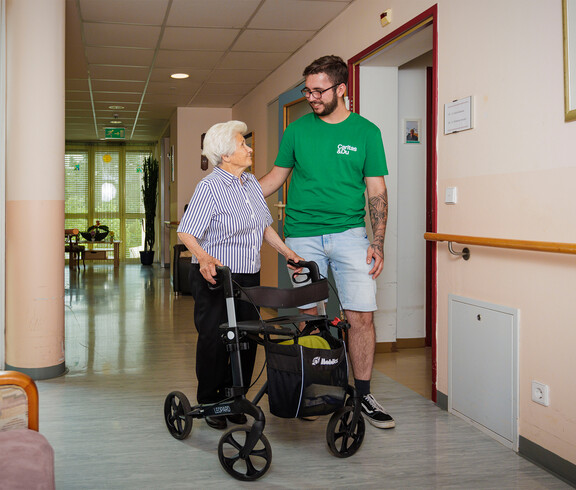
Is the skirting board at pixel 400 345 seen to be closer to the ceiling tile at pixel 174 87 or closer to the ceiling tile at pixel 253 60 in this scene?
the ceiling tile at pixel 253 60

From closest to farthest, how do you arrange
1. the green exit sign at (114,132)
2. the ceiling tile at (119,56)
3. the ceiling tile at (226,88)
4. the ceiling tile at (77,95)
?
1. the ceiling tile at (119,56)
2. the ceiling tile at (226,88)
3. the ceiling tile at (77,95)
4. the green exit sign at (114,132)

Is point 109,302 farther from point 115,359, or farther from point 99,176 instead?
point 99,176

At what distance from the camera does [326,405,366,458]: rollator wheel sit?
2508 millimetres

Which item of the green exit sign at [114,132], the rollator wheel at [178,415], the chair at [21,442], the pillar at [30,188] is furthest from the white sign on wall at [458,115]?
the green exit sign at [114,132]

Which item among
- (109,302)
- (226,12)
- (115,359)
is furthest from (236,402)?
(109,302)

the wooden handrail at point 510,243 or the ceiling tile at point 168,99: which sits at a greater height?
the ceiling tile at point 168,99

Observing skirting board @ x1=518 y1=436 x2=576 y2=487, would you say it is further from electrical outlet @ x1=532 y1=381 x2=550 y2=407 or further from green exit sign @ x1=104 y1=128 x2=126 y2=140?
green exit sign @ x1=104 y1=128 x2=126 y2=140

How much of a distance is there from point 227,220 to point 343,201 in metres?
0.62

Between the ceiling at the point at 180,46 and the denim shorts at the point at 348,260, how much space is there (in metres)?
A: 2.24

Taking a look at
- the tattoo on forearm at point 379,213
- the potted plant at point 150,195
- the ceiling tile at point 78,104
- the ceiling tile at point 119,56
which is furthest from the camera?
the potted plant at point 150,195

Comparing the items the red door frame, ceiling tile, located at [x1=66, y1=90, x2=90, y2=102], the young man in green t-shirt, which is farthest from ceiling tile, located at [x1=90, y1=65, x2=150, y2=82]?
the young man in green t-shirt

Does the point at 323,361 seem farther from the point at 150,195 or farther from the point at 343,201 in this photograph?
the point at 150,195

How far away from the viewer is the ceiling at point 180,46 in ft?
15.8

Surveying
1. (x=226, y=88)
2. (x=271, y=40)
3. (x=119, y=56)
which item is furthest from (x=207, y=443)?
(x=226, y=88)
